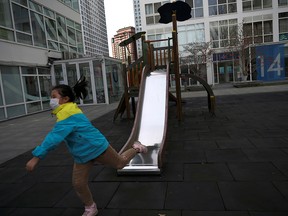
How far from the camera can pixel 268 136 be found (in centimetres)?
616

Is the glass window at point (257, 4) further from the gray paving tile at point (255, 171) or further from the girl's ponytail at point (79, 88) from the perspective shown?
the girl's ponytail at point (79, 88)

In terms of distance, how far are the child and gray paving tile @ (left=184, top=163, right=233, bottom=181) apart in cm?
163

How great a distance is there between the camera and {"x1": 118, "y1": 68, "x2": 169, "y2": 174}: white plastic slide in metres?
4.50

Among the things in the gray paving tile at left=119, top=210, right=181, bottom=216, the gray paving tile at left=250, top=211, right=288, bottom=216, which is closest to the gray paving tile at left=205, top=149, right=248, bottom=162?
the gray paving tile at left=250, top=211, right=288, bottom=216

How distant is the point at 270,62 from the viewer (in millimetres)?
25750

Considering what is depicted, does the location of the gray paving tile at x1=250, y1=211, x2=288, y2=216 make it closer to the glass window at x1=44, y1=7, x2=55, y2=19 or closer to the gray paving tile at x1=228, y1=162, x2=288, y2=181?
the gray paving tile at x1=228, y1=162, x2=288, y2=181

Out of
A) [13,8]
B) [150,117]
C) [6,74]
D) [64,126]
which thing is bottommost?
[150,117]

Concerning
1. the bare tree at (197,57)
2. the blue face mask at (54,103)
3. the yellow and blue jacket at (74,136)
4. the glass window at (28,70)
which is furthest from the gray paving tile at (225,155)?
the bare tree at (197,57)

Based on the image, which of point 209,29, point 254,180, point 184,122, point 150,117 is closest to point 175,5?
point 184,122

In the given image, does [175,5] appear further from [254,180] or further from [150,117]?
[254,180]

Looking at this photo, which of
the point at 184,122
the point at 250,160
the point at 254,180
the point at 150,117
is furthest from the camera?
the point at 184,122

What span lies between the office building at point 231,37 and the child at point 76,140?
24476mm

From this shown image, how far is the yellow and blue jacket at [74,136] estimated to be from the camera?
8.55ft

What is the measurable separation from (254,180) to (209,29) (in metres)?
29.1
